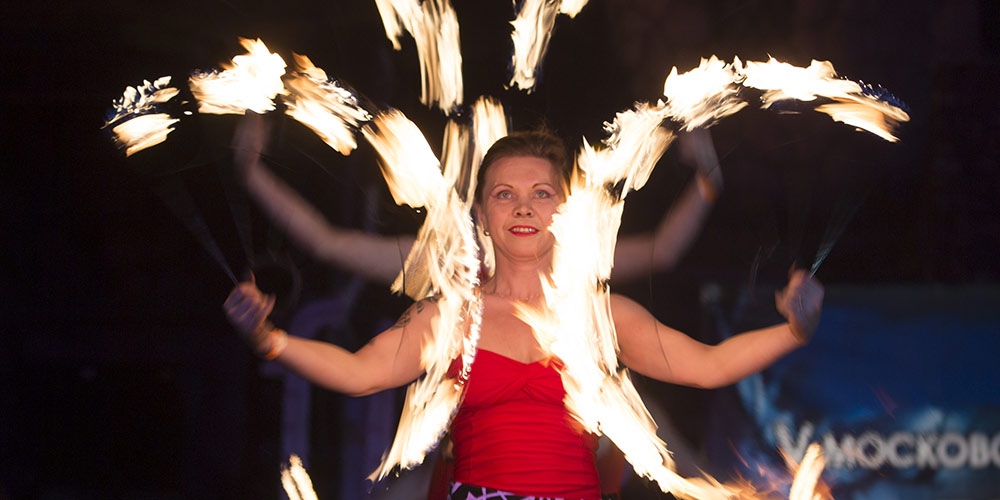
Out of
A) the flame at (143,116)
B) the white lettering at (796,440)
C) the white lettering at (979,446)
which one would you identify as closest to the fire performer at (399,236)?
the flame at (143,116)

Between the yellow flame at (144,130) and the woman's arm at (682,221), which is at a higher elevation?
the woman's arm at (682,221)

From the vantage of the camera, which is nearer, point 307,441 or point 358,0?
point 358,0

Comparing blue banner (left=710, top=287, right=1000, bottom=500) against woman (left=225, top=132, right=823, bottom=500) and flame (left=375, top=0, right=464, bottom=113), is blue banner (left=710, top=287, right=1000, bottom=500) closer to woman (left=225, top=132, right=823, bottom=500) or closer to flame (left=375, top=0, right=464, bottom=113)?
woman (left=225, top=132, right=823, bottom=500)

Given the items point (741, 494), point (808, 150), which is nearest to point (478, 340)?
point (741, 494)

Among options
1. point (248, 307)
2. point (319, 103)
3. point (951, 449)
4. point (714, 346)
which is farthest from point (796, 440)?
point (248, 307)

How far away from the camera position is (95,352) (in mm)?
3861

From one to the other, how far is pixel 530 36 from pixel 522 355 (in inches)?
41.7

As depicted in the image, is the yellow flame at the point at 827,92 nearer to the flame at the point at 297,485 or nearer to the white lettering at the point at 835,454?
the flame at the point at 297,485

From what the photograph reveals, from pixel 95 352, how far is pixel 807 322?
131 inches

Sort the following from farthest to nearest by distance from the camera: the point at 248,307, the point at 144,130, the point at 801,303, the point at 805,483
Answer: the point at 144,130 → the point at 805,483 → the point at 801,303 → the point at 248,307

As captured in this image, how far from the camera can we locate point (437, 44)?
248 cm

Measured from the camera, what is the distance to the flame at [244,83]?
2191 mm

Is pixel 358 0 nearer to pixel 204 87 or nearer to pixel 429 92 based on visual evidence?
pixel 429 92

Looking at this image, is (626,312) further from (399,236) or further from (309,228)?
(309,228)
